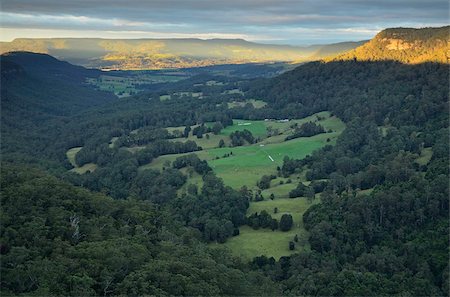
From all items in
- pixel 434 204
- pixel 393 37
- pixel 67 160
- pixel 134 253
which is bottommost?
pixel 67 160

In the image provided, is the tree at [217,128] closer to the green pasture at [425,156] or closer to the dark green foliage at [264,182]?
the dark green foliage at [264,182]

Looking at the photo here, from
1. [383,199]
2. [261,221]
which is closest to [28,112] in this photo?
[261,221]

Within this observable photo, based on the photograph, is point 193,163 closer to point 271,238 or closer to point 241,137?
point 241,137

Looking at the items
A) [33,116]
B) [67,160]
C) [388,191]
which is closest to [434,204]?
[388,191]

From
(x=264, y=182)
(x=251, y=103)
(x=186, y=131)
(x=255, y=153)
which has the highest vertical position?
(x=251, y=103)

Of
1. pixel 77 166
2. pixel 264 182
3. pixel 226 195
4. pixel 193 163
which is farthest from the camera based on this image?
pixel 77 166

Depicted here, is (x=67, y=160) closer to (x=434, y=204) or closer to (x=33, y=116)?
(x=33, y=116)

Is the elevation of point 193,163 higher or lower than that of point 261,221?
higher
